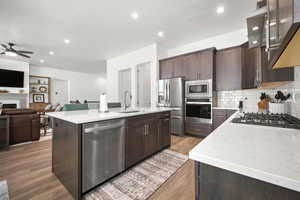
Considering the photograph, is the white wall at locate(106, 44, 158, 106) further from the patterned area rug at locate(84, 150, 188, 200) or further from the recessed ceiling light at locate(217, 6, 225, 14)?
the patterned area rug at locate(84, 150, 188, 200)

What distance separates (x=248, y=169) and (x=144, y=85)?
14.0ft

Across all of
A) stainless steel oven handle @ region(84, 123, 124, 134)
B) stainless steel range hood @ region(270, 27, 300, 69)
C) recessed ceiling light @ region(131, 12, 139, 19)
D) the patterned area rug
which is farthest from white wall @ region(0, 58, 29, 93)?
stainless steel range hood @ region(270, 27, 300, 69)

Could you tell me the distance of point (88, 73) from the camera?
898cm

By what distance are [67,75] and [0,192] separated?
762 cm

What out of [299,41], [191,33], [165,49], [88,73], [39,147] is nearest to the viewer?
[299,41]

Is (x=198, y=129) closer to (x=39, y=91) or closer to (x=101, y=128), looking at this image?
(x=101, y=128)

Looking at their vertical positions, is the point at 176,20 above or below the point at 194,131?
above

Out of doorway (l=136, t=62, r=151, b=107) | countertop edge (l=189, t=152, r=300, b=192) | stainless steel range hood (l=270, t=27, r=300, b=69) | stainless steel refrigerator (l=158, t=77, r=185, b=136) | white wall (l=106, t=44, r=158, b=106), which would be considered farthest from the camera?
doorway (l=136, t=62, r=151, b=107)

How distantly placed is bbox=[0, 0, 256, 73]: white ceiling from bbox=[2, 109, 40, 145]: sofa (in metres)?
A: 2.11

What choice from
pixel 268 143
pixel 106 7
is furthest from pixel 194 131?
pixel 106 7

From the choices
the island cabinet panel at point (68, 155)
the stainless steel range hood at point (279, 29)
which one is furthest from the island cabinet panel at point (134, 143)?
the stainless steel range hood at point (279, 29)

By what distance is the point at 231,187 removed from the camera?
1.83 ft

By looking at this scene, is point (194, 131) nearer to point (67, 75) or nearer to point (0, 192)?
point (0, 192)

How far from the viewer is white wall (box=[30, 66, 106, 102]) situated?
7.03m
